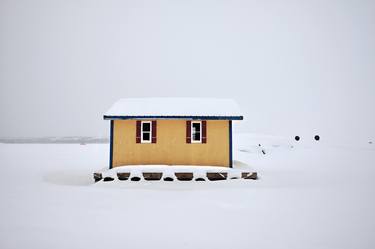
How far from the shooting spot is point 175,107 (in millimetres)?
15008

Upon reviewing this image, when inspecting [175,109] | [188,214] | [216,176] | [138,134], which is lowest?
[188,214]

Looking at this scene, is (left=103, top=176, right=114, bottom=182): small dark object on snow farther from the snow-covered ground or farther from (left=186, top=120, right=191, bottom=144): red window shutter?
(left=186, top=120, right=191, bottom=144): red window shutter

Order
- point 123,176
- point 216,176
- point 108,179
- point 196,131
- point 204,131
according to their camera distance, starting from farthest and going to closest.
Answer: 1. point 196,131
2. point 204,131
3. point 216,176
4. point 123,176
5. point 108,179

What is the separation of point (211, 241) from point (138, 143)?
30.2 ft

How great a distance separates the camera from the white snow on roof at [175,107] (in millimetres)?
14148

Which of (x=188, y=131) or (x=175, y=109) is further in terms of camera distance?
(x=175, y=109)

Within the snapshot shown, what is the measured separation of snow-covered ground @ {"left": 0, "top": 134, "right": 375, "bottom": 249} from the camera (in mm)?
5926

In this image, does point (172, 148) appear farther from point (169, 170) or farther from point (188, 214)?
point (188, 214)

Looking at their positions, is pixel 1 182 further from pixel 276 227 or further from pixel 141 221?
pixel 276 227

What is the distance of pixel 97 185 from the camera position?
482 inches

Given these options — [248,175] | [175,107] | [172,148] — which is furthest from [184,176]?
[175,107]

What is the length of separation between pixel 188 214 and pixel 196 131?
7.06 m

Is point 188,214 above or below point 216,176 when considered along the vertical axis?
below

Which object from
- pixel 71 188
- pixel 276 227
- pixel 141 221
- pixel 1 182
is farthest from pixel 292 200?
pixel 1 182
